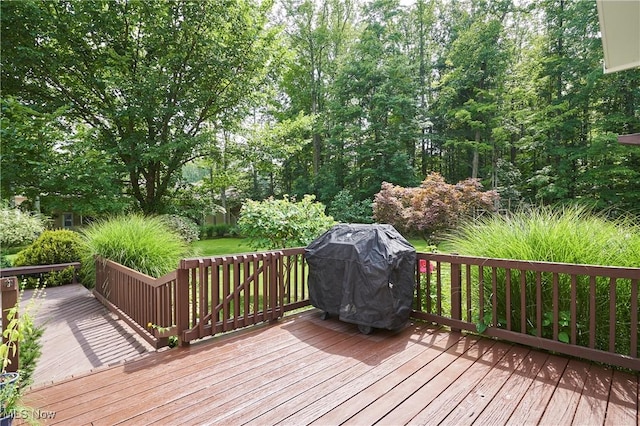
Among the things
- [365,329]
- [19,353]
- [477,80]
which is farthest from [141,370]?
[477,80]

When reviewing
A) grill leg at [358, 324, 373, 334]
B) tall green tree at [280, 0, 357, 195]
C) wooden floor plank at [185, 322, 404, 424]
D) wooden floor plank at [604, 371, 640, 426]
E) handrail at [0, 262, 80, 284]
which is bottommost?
wooden floor plank at [604, 371, 640, 426]

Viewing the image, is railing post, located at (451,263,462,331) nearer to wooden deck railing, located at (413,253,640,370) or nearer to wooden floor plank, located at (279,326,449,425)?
wooden deck railing, located at (413,253,640,370)

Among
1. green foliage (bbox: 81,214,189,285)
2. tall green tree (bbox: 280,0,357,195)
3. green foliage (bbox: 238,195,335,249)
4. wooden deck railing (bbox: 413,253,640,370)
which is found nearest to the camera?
wooden deck railing (bbox: 413,253,640,370)

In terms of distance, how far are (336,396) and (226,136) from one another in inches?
401

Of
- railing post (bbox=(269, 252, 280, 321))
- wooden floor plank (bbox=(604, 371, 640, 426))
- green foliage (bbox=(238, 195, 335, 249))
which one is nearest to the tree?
green foliage (bbox=(238, 195, 335, 249))

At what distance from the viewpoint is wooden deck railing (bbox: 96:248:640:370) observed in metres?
2.67

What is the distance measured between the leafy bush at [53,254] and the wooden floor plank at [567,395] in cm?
799

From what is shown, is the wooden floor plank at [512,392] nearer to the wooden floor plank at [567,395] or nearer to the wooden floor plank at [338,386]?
the wooden floor plank at [567,395]

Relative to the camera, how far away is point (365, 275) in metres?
3.26

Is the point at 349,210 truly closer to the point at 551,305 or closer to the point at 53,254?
the point at 53,254

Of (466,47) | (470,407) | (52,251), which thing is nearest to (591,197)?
(466,47)

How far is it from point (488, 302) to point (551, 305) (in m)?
0.52

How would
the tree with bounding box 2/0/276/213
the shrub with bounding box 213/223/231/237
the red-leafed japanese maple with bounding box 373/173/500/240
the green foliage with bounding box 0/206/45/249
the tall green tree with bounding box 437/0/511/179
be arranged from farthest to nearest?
1. the shrub with bounding box 213/223/231/237
2. the tall green tree with bounding box 437/0/511/179
3. the red-leafed japanese maple with bounding box 373/173/500/240
4. the tree with bounding box 2/0/276/213
5. the green foliage with bounding box 0/206/45/249

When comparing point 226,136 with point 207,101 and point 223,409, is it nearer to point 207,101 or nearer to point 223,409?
point 207,101
